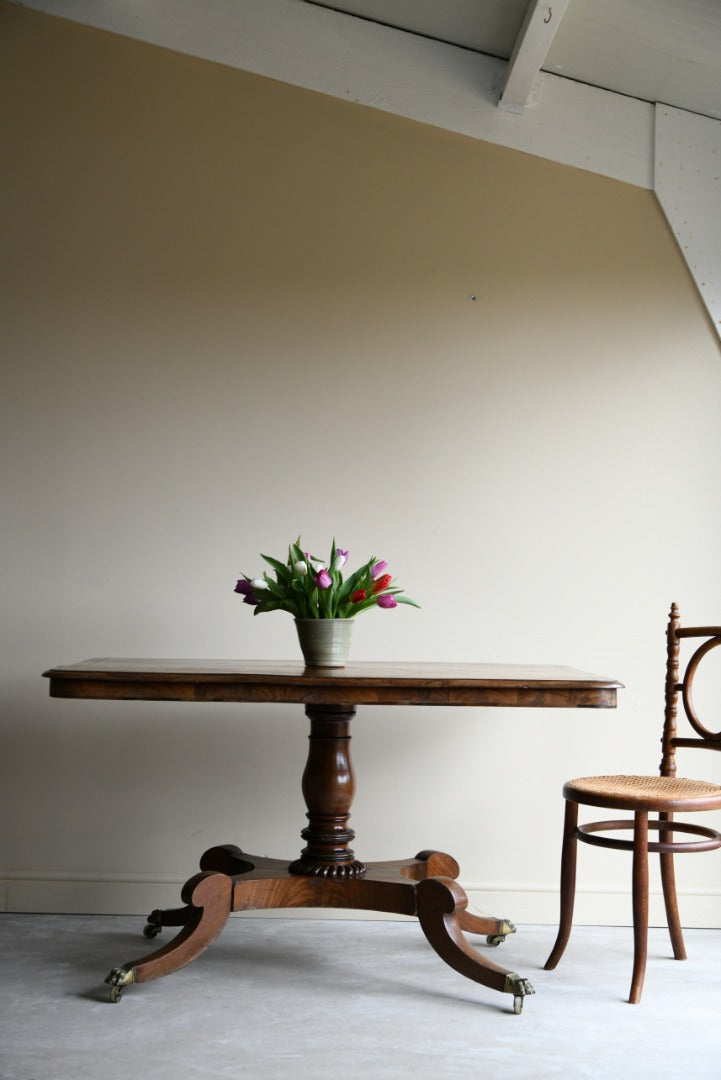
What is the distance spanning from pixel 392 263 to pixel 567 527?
984 mm

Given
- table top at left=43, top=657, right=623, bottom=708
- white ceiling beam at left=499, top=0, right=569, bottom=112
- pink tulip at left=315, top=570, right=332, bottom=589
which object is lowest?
table top at left=43, top=657, right=623, bottom=708

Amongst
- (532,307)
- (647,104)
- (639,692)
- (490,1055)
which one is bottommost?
(490,1055)

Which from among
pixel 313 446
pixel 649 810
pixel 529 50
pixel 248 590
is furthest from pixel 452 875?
pixel 529 50

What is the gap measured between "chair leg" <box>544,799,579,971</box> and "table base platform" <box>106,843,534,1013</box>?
Answer: 17 centimetres

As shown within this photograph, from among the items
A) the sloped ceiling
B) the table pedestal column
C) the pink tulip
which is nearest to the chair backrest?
the table pedestal column

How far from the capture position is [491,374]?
3273 millimetres

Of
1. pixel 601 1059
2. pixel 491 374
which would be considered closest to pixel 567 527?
pixel 491 374

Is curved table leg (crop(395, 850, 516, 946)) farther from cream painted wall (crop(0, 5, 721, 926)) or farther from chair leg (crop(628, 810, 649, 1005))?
chair leg (crop(628, 810, 649, 1005))

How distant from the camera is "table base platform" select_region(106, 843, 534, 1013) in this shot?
7.64ft

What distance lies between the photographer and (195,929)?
2400 mm

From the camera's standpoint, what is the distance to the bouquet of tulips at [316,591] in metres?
2.61

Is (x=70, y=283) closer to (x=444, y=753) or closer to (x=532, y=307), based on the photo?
(x=532, y=307)

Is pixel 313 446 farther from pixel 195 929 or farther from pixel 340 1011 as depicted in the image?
pixel 340 1011

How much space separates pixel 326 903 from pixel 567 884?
1.96 feet
